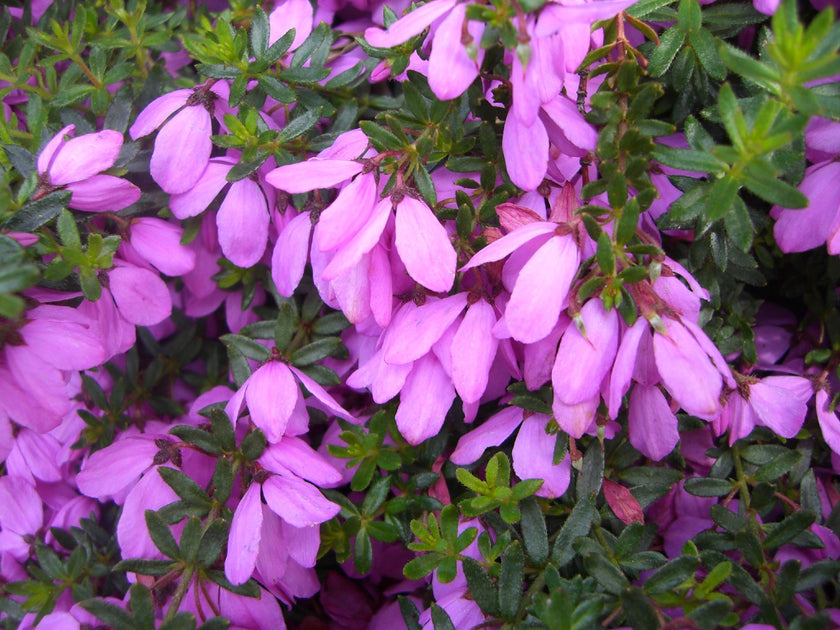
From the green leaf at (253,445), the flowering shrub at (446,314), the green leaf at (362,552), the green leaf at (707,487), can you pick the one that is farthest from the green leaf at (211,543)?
the green leaf at (707,487)

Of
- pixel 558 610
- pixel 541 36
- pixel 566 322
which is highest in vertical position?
pixel 541 36

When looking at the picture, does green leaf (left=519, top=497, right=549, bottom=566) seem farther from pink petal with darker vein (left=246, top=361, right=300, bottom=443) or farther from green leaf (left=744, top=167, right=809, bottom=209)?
green leaf (left=744, top=167, right=809, bottom=209)

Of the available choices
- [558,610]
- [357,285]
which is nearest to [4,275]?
[357,285]

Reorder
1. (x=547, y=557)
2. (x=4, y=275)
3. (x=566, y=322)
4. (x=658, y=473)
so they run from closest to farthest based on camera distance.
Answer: (x=4, y=275) → (x=566, y=322) → (x=547, y=557) → (x=658, y=473)

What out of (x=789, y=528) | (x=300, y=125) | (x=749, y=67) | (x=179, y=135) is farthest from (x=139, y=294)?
(x=789, y=528)

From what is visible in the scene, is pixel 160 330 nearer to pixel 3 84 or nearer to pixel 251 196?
pixel 251 196

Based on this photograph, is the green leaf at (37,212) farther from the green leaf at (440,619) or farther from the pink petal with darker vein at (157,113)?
the green leaf at (440,619)
